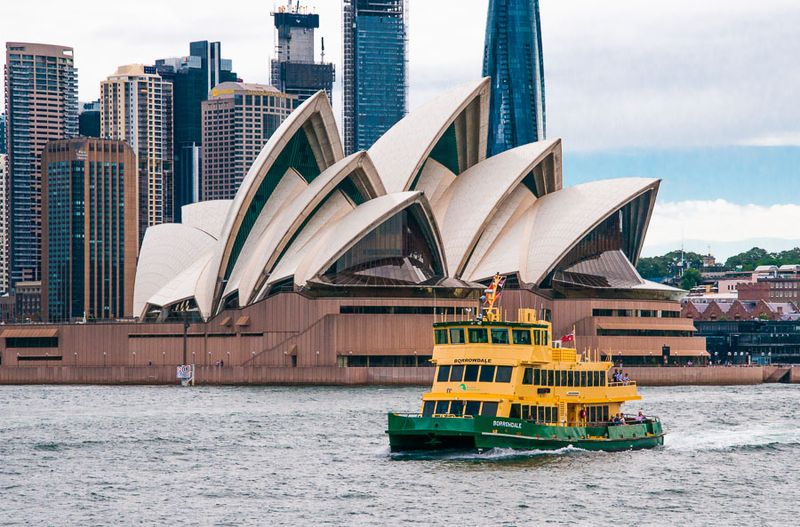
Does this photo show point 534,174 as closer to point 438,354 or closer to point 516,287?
point 516,287

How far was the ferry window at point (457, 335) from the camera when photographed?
187ft

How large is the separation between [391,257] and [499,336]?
5802cm

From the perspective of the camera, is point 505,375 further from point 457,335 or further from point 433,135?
point 433,135

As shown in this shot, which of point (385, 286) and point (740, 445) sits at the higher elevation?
point (385, 286)

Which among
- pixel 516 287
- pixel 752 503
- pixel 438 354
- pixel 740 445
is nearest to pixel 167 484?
pixel 438 354

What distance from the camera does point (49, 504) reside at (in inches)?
1953

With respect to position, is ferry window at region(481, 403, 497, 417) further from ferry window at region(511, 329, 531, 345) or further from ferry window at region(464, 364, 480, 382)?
ferry window at region(511, 329, 531, 345)

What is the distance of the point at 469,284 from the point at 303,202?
12.9 meters

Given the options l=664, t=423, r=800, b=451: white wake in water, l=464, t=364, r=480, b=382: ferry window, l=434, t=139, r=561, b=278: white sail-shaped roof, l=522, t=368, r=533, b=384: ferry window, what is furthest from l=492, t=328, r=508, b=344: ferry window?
l=434, t=139, r=561, b=278: white sail-shaped roof

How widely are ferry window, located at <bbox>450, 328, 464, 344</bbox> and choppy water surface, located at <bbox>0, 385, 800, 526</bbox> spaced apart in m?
4.08

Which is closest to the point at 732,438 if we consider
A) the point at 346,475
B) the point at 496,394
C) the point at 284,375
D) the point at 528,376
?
the point at 528,376

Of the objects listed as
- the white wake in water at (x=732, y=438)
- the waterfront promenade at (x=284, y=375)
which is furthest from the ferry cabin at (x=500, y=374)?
the waterfront promenade at (x=284, y=375)

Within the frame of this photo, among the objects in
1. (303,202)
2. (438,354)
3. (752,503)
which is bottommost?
(752,503)

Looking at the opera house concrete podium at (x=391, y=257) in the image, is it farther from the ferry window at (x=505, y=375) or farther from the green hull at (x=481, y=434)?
the ferry window at (x=505, y=375)
